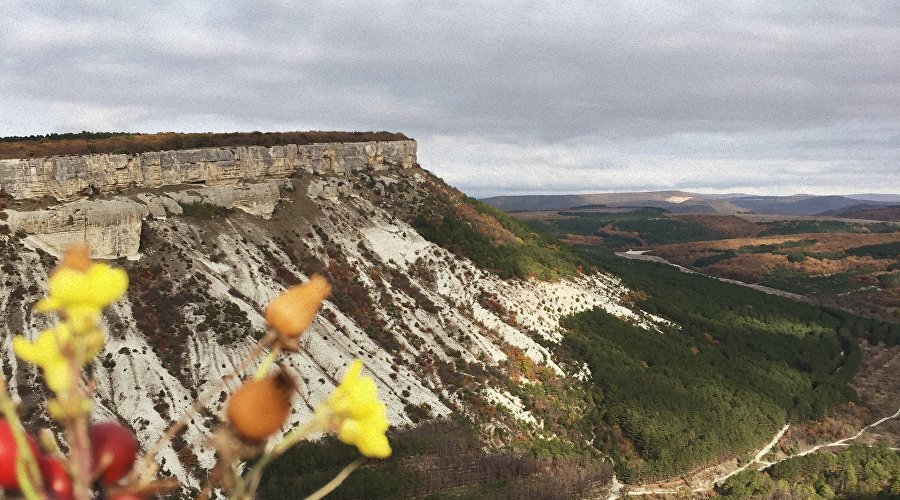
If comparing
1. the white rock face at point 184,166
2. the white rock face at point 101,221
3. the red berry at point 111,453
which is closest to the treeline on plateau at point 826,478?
the red berry at point 111,453

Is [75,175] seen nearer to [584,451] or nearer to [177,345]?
[177,345]

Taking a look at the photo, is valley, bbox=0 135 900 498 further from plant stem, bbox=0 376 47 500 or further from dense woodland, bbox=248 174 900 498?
plant stem, bbox=0 376 47 500

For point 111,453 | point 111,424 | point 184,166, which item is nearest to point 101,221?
point 184,166

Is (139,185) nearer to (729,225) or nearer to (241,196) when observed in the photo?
(241,196)

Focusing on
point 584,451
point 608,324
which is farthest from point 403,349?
point 608,324

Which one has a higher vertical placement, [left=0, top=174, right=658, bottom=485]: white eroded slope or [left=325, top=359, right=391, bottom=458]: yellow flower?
[left=325, top=359, right=391, bottom=458]: yellow flower

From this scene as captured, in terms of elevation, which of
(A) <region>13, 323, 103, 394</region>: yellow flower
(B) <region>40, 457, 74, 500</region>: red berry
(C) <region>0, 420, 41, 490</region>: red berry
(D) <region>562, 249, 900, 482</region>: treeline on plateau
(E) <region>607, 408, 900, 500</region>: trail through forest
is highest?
(A) <region>13, 323, 103, 394</region>: yellow flower

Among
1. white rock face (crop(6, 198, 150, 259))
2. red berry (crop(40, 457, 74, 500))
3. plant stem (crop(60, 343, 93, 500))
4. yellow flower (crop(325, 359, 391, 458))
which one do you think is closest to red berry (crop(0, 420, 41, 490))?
red berry (crop(40, 457, 74, 500))
